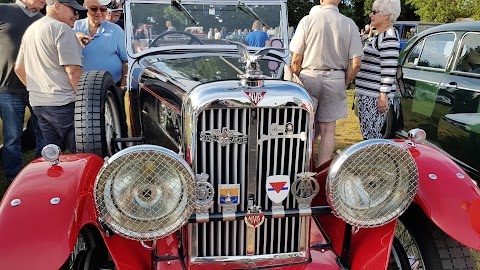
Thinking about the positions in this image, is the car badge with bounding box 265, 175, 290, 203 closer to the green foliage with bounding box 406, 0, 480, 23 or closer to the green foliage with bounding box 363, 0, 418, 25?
the green foliage with bounding box 406, 0, 480, 23

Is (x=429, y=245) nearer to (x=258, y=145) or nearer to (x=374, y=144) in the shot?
(x=374, y=144)

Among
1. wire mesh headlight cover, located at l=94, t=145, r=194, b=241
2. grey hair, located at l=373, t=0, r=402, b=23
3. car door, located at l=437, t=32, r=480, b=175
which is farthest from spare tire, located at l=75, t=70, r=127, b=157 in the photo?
car door, located at l=437, t=32, r=480, b=175

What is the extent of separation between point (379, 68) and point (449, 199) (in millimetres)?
1973

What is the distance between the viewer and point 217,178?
196cm

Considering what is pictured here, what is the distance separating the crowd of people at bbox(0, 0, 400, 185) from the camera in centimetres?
325

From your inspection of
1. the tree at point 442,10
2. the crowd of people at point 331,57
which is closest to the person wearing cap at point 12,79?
the crowd of people at point 331,57

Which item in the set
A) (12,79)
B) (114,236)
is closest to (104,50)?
(12,79)

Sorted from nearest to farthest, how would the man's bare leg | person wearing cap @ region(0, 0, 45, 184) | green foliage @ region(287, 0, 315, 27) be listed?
1. the man's bare leg
2. person wearing cap @ region(0, 0, 45, 184)
3. green foliage @ region(287, 0, 315, 27)

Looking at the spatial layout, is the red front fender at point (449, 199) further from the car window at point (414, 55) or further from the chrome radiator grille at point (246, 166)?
the car window at point (414, 55)

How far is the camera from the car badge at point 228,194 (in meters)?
1.96

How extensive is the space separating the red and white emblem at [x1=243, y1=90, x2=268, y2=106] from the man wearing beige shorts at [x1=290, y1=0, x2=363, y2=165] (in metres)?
1.51

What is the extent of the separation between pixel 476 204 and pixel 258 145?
3.45ft

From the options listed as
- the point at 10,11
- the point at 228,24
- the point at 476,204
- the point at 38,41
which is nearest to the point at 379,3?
the point at 228,24

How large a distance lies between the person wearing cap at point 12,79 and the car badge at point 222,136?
286 centimetres
